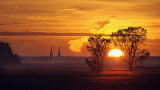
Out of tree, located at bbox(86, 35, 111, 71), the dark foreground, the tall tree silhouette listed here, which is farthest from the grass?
the tall tree silhouette

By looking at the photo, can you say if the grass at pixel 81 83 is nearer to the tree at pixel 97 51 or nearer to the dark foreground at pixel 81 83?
the dark foreground at pixel 81 83

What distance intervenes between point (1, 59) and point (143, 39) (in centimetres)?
7856

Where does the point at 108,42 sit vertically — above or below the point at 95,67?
above

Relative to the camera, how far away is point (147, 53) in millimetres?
100750

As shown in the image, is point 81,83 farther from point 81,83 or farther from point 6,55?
point 6,55

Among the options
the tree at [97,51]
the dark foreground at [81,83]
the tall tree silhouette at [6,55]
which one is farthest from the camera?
the tall tree silhouette at [6,55]

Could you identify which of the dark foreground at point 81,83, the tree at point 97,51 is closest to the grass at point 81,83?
the dark foreground at point 81,83

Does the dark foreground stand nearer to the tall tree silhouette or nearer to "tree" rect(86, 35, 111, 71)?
"tree" rect(86, 35, 111, 71)

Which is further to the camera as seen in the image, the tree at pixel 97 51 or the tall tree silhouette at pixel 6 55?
the tall tree silhouette at pixel 6 55

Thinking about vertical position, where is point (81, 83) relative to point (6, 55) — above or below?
above

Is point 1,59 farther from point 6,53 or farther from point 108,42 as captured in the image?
point 108,42

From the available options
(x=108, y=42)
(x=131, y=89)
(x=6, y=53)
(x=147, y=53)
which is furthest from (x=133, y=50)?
(x=6, y=53)

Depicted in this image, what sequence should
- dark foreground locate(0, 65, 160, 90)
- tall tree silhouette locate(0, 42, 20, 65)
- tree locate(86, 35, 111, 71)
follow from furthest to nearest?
1. tall tree silhouette locate(0, 42, 20, 65)
2. tree locate(86, 35, 111, 71)
3. dark foreground locate(0, 65, 160, 90)

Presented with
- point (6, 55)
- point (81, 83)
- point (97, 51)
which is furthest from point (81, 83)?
point (6, 55)
